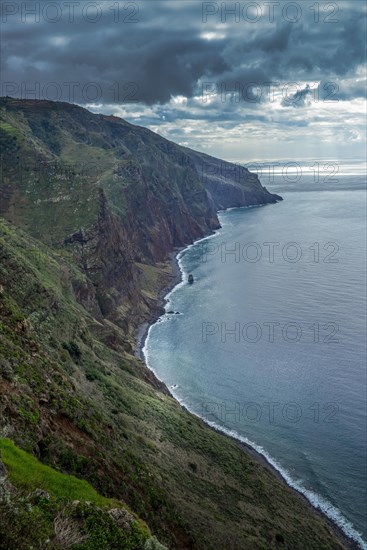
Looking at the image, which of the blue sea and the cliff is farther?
the blue sea

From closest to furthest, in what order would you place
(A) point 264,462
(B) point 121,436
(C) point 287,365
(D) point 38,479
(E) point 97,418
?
(D) point 38,479, (E) point 97,418, (B) point 121,436, (A) point 264,462, (C) point 287,365

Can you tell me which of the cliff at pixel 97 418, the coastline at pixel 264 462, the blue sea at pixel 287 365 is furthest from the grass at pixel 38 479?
the blue sea at pixel 287 365

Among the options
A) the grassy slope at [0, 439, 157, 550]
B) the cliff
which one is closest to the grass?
the grassy slope at [0, 439, 157, 550]

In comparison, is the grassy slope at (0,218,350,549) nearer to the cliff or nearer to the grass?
the cliff

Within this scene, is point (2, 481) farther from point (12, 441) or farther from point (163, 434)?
point (163, 434)

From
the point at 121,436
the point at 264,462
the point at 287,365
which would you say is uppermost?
the point at 121,436

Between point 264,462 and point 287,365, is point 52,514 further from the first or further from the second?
point 287,365

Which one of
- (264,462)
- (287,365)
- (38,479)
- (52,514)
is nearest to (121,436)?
(38,479)
